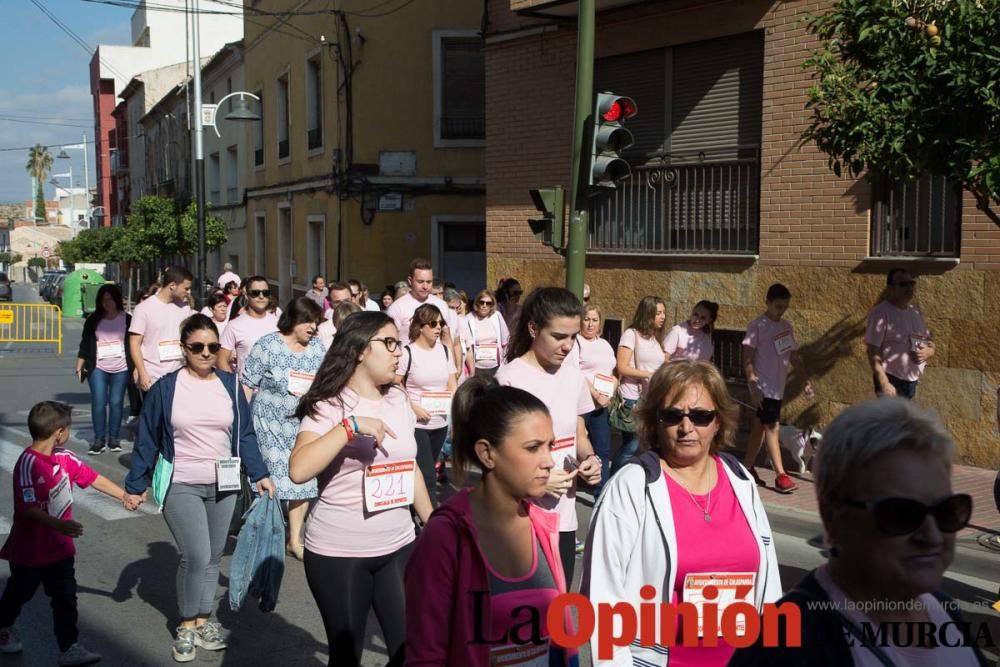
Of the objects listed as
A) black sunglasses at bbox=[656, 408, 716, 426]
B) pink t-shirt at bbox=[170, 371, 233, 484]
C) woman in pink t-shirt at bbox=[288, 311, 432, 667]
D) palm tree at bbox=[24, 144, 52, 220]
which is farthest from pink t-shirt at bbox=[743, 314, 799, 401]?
palm tree at bbox=[24, 144, 52, 220]

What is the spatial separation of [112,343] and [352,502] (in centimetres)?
816

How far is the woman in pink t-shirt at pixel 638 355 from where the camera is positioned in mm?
8844

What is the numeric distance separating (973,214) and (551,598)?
8.14 metres

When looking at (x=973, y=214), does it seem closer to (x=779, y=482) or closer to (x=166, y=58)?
(x=779, y=482)

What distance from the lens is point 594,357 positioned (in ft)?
28.3

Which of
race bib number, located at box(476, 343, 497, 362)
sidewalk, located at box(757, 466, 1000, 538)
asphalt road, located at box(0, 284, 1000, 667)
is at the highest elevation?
race bib number, located at box(476, 343, 497, 362)

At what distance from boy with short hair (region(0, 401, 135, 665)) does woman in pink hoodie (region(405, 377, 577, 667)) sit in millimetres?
3041

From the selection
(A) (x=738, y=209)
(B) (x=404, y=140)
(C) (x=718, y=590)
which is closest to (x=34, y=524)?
(C) (x=718, y=590)

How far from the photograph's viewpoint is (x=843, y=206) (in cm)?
1098

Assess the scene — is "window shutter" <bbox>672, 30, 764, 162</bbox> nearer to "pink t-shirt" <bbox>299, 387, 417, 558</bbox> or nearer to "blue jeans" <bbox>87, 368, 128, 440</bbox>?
"blue jeans" <bbox>87, 368, 128, 440</bbox>

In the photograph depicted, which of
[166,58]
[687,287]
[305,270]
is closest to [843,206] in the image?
[687,287]

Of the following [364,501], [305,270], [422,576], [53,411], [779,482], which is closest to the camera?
[422,576]

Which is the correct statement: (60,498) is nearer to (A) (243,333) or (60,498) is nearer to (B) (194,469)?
(B) (194,469)

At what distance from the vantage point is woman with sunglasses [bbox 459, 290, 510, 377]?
11.6 m
